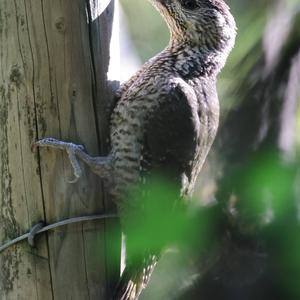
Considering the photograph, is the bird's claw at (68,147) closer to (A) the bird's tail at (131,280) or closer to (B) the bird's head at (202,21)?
(A) the bird's tail at (131,280)

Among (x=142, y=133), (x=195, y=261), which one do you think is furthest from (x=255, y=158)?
(x=142, y=133)

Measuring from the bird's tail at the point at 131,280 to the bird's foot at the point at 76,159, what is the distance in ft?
1.51

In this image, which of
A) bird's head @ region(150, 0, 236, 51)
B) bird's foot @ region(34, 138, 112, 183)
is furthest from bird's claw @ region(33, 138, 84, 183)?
bird's head @ region(150, 0, 236, 51)

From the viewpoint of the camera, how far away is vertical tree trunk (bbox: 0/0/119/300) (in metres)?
2.97

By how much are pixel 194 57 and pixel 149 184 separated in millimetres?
906

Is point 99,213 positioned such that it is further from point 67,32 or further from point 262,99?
point 262,99

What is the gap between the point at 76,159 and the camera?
3.02 meters

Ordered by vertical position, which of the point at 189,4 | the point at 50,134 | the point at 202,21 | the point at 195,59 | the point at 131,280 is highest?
the point at 189,4

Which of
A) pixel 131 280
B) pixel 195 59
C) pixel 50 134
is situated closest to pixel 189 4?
pixel 195 59

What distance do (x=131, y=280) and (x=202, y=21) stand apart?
159cm

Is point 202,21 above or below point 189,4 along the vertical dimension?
below

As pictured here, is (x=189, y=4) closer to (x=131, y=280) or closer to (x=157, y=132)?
(x=157, y=132)

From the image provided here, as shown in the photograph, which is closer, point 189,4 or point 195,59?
point 195,59

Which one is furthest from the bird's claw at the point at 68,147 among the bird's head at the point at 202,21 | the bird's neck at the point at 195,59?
the bird's head at the point at 202,21
